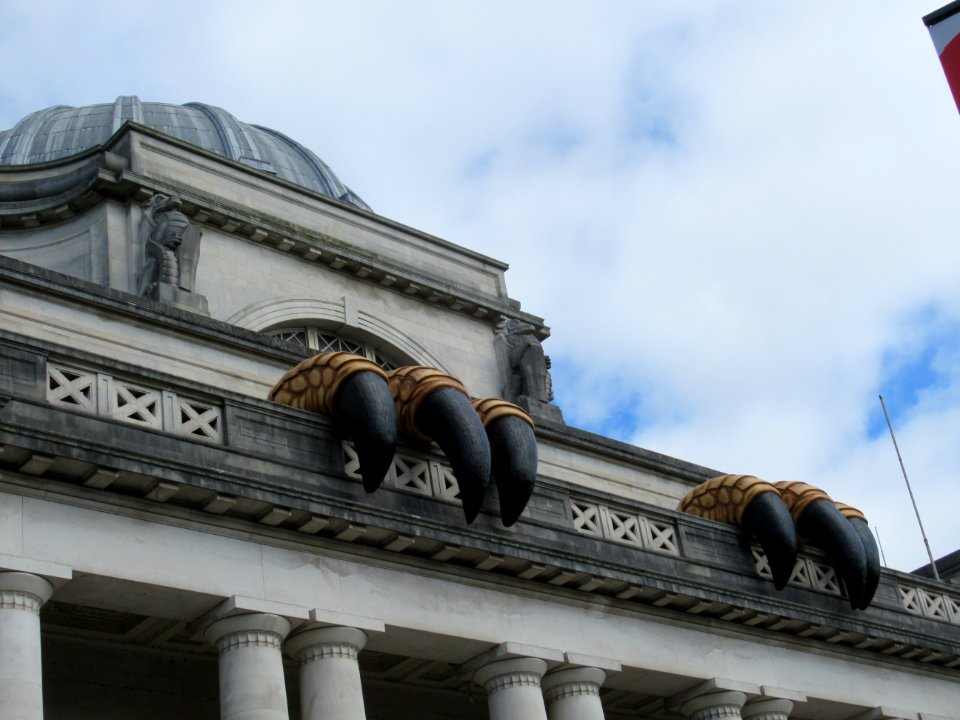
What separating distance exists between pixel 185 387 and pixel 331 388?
2.66 metres

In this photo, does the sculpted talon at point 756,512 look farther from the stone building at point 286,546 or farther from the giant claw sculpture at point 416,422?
the giant claw sculpture at point 416,422

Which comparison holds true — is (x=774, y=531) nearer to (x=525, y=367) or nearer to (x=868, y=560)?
(x=868, y=560)

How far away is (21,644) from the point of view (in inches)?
738

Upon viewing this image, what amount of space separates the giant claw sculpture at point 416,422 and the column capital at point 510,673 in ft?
7.21

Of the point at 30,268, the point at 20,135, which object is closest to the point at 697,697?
the point at 30,268

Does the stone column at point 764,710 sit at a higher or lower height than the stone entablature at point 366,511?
lower

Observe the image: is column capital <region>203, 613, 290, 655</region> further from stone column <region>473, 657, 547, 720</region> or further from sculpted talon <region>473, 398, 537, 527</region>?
sculpted talon <region>473, 398, 537, 527</region>

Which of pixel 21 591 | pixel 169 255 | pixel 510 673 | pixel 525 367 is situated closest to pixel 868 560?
pixel 510 673

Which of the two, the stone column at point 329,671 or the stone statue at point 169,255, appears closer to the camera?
the stone column at point 329,671

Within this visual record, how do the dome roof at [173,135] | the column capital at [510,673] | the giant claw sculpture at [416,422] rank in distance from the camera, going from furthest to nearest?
1. the dome roof at [173,135]
2. the column capital at [510,673]
3. the giant claw sculpture at [416,422]

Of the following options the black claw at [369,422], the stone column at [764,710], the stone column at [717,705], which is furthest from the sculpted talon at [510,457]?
the stone column at [764,710]

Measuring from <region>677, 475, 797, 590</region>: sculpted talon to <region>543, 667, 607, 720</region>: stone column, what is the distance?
499 centimetres

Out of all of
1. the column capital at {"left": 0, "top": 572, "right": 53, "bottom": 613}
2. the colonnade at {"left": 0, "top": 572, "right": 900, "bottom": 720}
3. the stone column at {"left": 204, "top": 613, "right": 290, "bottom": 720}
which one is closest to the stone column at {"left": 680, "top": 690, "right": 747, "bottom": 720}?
the colonnade at {"left": 0, "top": 572, "right": 900, "bottom": 720}

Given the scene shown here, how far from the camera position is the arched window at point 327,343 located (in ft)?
125
